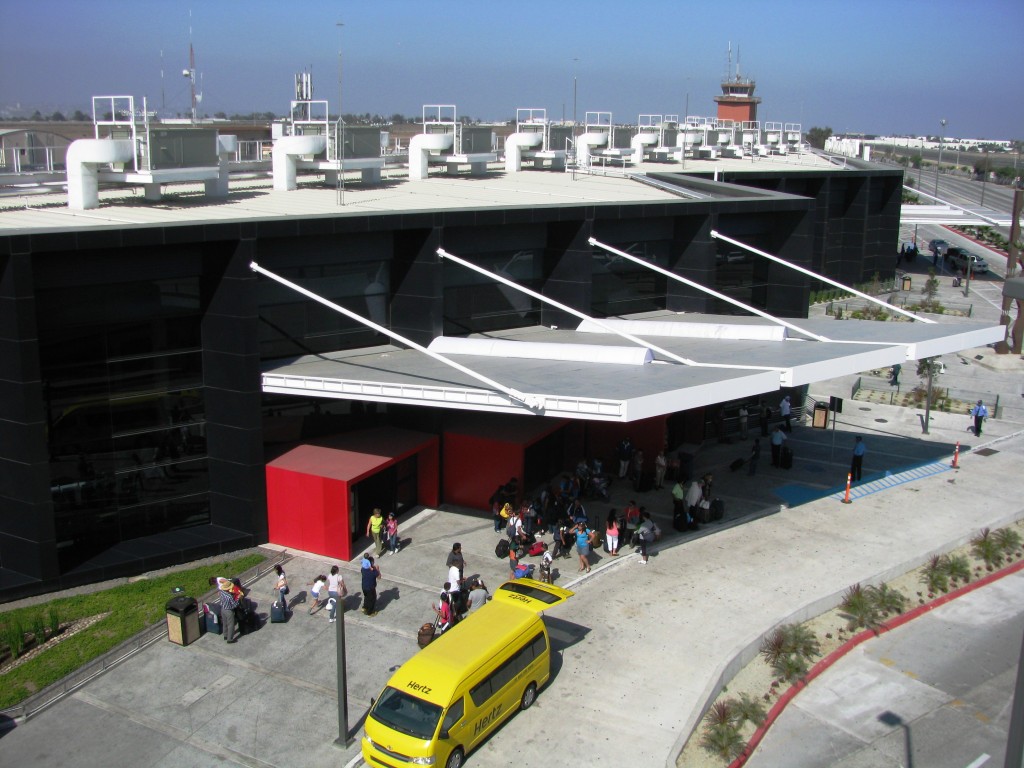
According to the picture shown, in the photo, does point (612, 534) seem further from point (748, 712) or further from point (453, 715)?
point (453, 715)

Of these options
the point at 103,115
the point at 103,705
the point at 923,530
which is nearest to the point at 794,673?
the point at 923,530

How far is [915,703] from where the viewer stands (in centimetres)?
1778

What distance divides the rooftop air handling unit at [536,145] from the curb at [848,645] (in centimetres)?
2658

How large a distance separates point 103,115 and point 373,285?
844 cm

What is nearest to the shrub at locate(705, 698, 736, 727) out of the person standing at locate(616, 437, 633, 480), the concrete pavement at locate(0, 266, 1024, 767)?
the concrete pavement at locate(0, 266, 1024, 767)

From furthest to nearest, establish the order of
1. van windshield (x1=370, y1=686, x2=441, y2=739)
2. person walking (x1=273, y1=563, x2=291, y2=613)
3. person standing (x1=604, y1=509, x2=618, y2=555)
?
1. person standing (x1=604, y1=509, x2=618, y2=555)
2. person walking (x1=273, y1=563, x2=291, y2=613)
3. van windshield (x1=370, y1=686, x2=441, y2=739)

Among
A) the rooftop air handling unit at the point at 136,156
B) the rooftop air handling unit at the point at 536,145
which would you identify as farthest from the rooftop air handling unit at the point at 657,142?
the rooftop air handling unit at the point at 136,156

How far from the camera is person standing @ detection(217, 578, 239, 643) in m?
18.8

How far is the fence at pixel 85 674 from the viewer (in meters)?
16.5

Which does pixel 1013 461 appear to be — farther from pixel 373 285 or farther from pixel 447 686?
pixel 447 686

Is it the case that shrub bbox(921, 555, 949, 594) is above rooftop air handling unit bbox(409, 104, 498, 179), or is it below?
below

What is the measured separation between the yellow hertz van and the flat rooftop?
11.2 metres

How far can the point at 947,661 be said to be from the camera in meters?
19.4

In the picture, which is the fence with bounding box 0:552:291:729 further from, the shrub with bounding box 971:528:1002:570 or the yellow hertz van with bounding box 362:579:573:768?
the shrub with bounding box 971:528:1002:570
